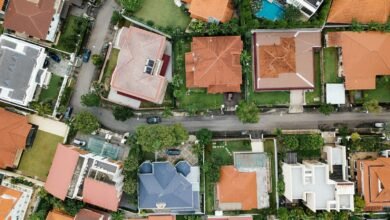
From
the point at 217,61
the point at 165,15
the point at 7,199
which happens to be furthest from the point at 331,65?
the point at 7,199

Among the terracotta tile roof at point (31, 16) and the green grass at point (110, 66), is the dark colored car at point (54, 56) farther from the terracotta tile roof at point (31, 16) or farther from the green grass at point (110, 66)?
the green grass at point (110, 66)

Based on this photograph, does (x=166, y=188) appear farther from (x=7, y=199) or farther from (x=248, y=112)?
(x=7, y=199)

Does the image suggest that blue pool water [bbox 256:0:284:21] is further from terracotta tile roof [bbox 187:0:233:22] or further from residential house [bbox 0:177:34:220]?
residential house [bbox 0:177:34:220]

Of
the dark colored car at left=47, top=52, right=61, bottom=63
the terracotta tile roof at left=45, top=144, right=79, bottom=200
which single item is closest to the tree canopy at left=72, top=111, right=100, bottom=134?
the terracotta tile roof at left=45, top=144, right=79, bottom=200

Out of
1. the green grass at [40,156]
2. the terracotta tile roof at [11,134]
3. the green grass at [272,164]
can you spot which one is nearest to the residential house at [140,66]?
the green grass at [40,156]

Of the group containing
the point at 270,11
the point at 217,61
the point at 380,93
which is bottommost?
the point at 380,93

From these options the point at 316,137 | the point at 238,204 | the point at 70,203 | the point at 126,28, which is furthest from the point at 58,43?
the point at 316,137
